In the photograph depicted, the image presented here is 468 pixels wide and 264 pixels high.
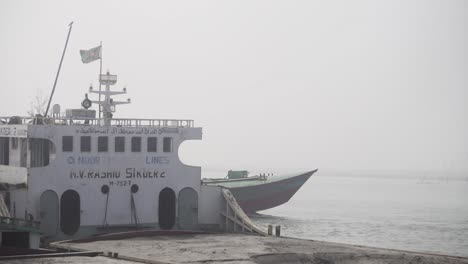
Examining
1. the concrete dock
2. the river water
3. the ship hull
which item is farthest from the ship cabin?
the ship hull

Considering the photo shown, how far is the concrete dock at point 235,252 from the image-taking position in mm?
23188

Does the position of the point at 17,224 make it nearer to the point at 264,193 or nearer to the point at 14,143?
the point at 14,143

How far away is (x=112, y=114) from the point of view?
109ft

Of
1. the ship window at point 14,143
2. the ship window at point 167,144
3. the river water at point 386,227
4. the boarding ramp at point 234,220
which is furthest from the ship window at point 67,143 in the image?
the river water at point 386,227

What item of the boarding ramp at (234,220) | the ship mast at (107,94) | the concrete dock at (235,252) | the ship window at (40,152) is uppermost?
the ship mast at (107,94)

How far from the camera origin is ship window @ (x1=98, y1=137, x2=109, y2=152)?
30.9 m

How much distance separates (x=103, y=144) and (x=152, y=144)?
85.7 inches

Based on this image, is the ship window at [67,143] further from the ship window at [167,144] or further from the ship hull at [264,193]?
the ship hull at [264,193]

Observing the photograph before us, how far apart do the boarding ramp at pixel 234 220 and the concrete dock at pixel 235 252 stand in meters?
3.64

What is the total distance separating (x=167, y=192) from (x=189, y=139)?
259 centimetres

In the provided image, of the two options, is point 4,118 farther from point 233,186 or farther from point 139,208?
point 233,186

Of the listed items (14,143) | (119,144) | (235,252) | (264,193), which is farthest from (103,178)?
(264,193)

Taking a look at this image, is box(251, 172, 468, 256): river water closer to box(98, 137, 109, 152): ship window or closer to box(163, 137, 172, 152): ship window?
box(163, 137, 172, 152): ship window

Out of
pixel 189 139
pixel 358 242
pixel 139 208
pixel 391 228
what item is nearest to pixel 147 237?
pixel 139 208
